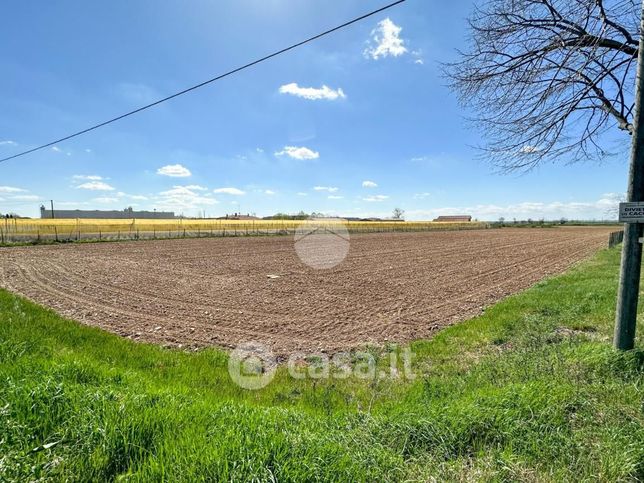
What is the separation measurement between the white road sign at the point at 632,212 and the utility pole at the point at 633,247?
0.74 ft

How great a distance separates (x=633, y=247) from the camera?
183 inches

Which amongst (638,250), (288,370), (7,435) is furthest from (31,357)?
(638,250)

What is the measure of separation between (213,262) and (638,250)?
740 inches

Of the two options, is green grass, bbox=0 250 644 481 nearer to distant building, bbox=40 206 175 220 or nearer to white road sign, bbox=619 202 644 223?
white road sign, bbox=619 202 644 223

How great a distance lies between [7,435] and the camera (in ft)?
8.25

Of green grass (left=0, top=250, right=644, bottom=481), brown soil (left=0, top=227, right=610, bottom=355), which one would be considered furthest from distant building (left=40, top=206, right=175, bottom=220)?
green grass (left=0, top=250, right=644, bottom=481)

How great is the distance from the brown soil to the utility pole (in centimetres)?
354

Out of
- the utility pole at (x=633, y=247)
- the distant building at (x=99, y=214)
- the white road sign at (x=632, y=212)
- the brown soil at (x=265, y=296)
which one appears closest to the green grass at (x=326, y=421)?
the utility pole at (x=633, y=247)

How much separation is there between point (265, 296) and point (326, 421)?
8080mm

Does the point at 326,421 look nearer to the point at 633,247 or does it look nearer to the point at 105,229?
the point at 633,247

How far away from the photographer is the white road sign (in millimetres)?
4316

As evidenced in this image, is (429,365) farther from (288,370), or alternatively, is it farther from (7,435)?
(7,435)

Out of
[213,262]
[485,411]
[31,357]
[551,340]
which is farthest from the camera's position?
[213,262]

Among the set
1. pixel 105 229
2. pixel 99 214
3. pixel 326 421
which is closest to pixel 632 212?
pixel 326 421
